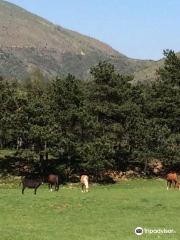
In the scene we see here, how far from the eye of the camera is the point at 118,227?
19.8 m

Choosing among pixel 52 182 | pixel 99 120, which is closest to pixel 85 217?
pixel 52 182

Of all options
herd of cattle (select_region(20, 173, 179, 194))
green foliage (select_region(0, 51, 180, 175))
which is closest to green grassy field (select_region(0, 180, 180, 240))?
herd of cattle (select_region(20, 173, 179, 194))

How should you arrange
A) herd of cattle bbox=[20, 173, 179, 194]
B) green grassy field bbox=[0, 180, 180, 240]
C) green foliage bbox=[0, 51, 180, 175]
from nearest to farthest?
green grassy field bbox=[0, 180, 180, 240] < herd of cattle bbox=[20, 173, 179, 194] < green foliage bbox=[0, 51, 180, 175]

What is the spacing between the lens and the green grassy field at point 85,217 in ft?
59.2

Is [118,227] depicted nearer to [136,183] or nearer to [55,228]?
[55,228]

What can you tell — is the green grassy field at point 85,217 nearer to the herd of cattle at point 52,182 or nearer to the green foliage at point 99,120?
the herd of cattle at point 52,182

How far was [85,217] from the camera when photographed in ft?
72.5

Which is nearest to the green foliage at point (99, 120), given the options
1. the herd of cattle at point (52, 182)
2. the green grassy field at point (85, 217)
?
the herd of cattle at point (52, 182)

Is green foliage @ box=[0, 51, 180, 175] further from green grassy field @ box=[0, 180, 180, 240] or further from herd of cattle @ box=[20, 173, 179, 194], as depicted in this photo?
green grassy field @ box=[0, 180, 180, 240]

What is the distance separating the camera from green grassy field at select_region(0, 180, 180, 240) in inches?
710

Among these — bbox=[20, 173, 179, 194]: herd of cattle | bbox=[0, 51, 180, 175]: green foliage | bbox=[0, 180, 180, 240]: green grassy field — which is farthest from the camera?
bbox=[0, 51, 180, 175]: green foliage

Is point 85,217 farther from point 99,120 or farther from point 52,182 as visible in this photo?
point 99,120

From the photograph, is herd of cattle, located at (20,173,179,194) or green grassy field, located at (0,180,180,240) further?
herd of cattle, located at (20,173,179,194)

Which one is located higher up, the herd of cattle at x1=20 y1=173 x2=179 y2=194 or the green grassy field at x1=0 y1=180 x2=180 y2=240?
the green grassy field at x1=0 y1=180 x2=180 y2=240
